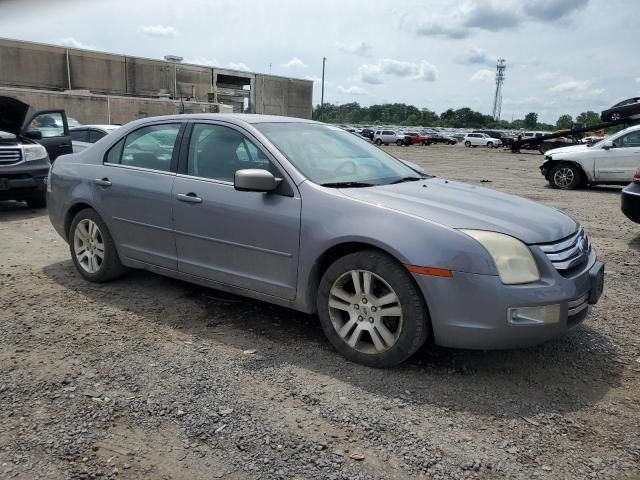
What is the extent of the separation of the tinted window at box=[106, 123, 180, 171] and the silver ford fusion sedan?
2 centimetres

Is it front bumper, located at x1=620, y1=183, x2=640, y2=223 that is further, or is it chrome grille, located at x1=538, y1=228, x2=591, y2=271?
front bumper, located at x1=620, y1=183, x2=640, y2=223

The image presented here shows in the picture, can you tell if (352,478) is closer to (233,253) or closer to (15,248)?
(233,253)

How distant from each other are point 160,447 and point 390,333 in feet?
4.72

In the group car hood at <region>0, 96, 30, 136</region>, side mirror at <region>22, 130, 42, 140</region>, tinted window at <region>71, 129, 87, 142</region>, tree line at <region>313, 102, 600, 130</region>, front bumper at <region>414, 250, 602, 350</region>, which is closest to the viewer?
front bumper at <region>414, 250, 602, 350</region>

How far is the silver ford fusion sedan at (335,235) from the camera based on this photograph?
3.17 metres

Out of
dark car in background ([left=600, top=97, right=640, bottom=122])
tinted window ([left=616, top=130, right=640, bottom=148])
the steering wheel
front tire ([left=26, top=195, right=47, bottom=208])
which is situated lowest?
front tire ([left=26, top=195, right=47, bottom=208])

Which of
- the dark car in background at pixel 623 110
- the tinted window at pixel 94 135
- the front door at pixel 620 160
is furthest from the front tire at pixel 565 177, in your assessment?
the tinted window at pixel 94 135

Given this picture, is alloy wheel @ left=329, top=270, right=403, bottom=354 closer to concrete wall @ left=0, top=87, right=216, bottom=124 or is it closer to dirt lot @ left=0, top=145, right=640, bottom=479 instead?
dirt lot @ left=0, top=145, right=640, bottom=479

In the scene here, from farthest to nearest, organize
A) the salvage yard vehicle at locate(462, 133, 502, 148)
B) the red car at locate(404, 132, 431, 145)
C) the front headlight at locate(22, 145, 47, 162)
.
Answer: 1. the salvage yard vehicle at locate(462, 133, 502, 148)
2. the red car at locate(404, 132, 431, 145)
3. the front headlight at locate(22, 145, 47, 162)

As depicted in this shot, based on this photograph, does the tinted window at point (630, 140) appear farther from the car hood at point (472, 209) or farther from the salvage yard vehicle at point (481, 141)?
the salvage yard vehicle at point (481, 141)

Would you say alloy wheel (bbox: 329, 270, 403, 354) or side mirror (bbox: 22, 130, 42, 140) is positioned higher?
side mirror (bbox: 22, 130, 42, 140)

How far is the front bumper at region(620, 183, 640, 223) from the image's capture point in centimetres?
691

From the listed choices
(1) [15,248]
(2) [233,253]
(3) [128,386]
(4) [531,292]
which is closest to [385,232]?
(4) [531,292]

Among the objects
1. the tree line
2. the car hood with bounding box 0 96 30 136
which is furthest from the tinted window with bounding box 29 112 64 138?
the tree line
